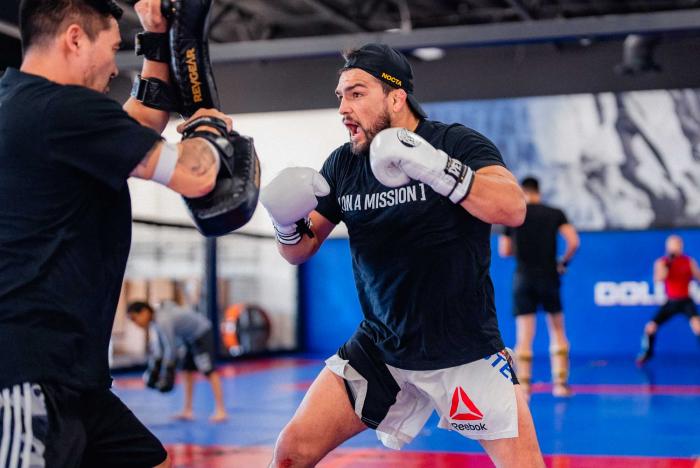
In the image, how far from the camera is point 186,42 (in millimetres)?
2457

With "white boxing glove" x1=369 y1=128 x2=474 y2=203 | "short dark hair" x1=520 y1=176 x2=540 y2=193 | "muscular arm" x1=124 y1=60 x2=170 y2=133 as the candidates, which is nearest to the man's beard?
"white boxing glove" x1=369 y1=128 x2=474 y2=203

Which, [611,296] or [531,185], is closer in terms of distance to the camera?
[531,185]

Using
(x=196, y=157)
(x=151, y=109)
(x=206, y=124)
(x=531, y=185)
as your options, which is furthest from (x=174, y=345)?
(x=196, y=157)

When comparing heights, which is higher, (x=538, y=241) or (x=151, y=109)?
(x=151, y=109)

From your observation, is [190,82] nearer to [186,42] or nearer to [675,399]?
[186,42]

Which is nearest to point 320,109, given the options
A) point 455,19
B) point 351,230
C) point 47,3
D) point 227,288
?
point 455,19

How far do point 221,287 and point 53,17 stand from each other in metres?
10.8

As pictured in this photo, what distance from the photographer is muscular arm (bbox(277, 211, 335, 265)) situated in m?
3.13

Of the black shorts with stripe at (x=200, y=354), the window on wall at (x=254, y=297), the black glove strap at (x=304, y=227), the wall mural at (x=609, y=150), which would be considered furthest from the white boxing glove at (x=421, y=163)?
the wall mural at (x=609, y=150)

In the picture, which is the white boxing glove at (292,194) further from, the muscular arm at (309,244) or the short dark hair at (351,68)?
the short dark hair at (351,68)

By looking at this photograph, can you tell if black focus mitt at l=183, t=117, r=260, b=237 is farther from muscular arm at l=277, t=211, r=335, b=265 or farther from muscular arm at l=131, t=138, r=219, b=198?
muscular arm at l=277, t=211, r=335, b=265

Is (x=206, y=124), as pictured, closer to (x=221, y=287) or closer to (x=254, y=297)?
(x=221, y=287)

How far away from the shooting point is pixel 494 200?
8.61 feet

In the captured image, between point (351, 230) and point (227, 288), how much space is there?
32.6 feet
